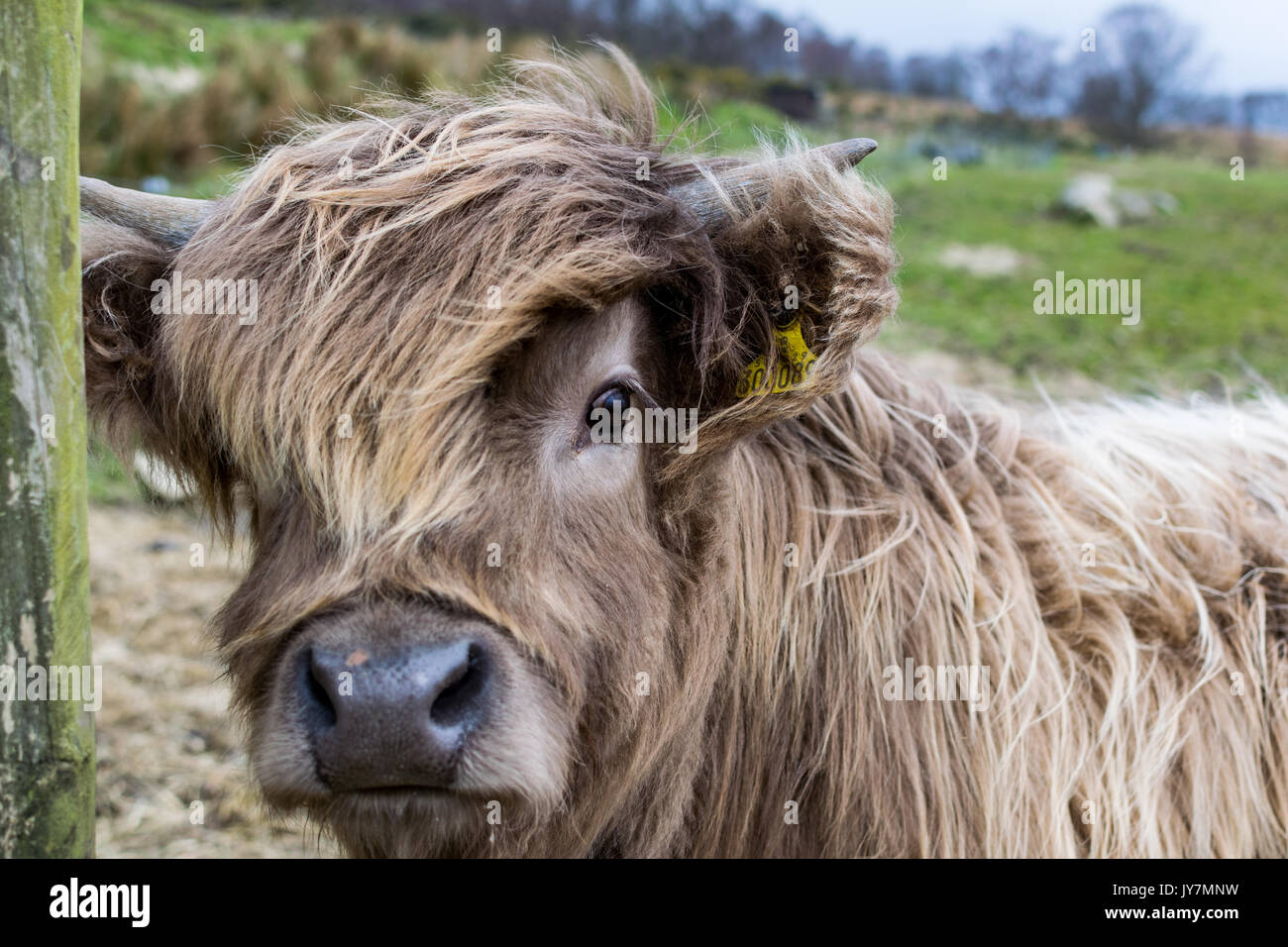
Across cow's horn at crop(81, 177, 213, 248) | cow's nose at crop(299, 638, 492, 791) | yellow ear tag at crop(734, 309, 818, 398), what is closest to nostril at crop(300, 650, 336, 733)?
cow's nose at crop(299, 638, 492, 791)

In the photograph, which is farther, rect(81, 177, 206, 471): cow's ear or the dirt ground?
the dirt ground

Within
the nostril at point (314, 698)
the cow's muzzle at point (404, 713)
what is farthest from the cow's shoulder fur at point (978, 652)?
the nostril at point (314, 698)

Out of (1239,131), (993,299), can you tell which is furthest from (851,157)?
(1239,131)

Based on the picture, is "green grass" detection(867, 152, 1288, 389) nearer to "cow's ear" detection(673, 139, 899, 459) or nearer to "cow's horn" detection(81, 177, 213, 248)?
"cow's ear" detection(673, 139, 899, 459)

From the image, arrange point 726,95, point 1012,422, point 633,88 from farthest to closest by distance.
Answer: point 726,95, point 1012,422, point 633,88

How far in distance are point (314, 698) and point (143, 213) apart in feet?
4.16

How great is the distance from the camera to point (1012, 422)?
3.07 metres

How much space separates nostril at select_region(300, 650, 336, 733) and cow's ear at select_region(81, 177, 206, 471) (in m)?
0.80

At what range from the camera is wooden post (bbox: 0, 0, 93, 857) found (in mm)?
1788

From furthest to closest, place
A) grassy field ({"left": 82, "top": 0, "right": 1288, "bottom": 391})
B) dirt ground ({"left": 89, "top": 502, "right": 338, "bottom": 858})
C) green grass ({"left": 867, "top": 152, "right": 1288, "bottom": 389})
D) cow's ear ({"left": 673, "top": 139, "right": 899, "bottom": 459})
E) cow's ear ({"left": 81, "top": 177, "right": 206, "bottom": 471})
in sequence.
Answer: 1. grassy field ({"left": 82, "top": 0, "right": 1288, "bottom": 391})
2. green grass ({"left": 867, "top": 152, "right": 1288, "bottom": 389})
3. dirt ground ({"left": 89, "top": 502, "right": 338, "bottom": 858})
4. cow's ear ({"left": 81, "top": 177, "right": 206, "bottom": 471})
5. cow's ear ({"left": 673, "top": 139, "right": 899, "bottom": 459})

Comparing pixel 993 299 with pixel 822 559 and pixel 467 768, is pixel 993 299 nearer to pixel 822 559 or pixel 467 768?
pixel 822 559

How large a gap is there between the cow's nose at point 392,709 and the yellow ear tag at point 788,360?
81 cm

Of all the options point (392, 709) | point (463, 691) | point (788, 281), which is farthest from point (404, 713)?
point (788, 281)

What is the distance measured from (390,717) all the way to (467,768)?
190 millimetres
